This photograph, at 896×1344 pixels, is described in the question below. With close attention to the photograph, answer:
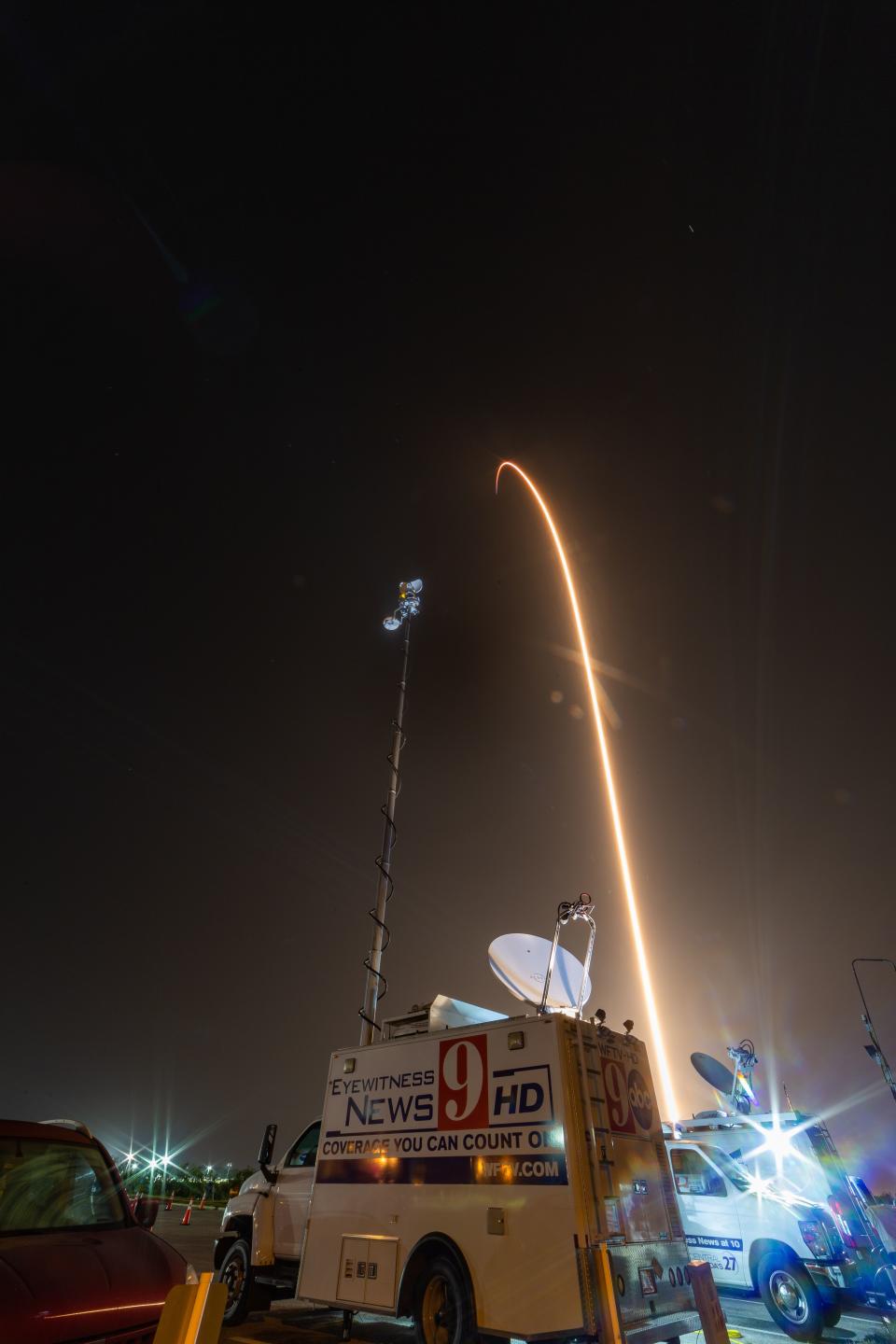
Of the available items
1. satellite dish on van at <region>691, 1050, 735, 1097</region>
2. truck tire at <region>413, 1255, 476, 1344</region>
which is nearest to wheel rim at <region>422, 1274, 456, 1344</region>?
truck tire at <region>413, 1255, 476, 1344</region>

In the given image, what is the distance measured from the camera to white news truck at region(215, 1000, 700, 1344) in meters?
5.40

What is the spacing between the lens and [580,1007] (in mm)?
8203

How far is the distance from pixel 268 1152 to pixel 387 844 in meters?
4.30

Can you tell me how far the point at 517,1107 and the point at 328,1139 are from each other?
9.56ft

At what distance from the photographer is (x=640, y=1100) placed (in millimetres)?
6770

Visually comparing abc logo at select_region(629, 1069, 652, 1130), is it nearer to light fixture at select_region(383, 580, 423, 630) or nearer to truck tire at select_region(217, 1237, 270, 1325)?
truck tire at select_region(217, 1237, 270, 1325)

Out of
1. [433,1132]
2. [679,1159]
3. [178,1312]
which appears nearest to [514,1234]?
[433,1132]

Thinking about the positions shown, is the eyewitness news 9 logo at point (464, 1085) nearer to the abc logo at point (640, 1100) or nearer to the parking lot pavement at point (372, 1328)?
the abc logo at point (640, 1100)

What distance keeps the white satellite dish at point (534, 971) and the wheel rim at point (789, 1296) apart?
3.73 meters

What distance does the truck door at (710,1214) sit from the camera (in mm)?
8469

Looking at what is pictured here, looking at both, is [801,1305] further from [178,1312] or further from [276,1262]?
[178,1312]

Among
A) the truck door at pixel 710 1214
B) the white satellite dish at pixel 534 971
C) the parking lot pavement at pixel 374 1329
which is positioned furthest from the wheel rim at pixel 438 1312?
the truck door at pixel 710 1214

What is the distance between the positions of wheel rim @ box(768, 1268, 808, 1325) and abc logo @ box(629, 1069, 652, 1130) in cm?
345

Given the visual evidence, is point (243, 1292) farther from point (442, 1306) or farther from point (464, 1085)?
point (464, 1085)
